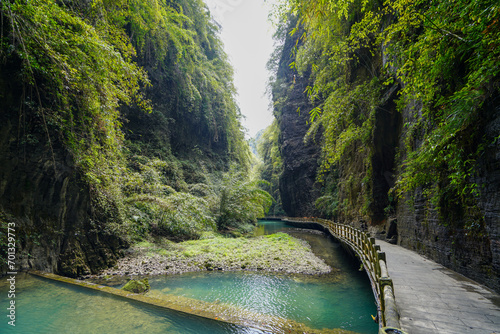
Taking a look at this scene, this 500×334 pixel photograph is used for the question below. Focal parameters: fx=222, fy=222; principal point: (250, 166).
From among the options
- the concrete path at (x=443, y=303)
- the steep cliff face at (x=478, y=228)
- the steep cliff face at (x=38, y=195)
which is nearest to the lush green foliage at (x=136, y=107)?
the steep cliff face at (x=38, y=195)

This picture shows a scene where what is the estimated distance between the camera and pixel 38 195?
5176mm

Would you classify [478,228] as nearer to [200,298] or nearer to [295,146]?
[200,298]

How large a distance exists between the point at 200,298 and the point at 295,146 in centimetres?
2557

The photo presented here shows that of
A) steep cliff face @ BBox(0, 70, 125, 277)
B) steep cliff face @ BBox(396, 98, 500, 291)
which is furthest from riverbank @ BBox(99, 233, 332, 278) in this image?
steep cliff face @ BBox(396, 98, 500, 291)

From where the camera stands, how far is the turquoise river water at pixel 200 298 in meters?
3.38

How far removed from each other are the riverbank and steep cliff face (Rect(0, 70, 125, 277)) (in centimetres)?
129


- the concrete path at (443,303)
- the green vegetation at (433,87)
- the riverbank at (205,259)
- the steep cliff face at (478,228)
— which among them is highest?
the green vegetation at (433,87)

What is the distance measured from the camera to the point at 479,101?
3785 millimetres

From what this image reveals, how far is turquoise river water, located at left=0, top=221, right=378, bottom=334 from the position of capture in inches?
133

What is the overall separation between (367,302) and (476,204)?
3.37 m

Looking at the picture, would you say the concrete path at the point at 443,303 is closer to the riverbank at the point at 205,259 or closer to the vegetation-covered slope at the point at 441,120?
the vegetation-covered slope at the point at 441,120

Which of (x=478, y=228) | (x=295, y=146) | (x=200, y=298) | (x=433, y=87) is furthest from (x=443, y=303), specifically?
(x=295, y=146)

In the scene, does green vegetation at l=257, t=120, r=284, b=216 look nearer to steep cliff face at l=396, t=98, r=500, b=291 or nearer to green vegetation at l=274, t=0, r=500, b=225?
green vegetation at l=274, t=0, r=500, b=225

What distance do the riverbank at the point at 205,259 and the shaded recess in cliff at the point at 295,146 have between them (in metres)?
18.4
